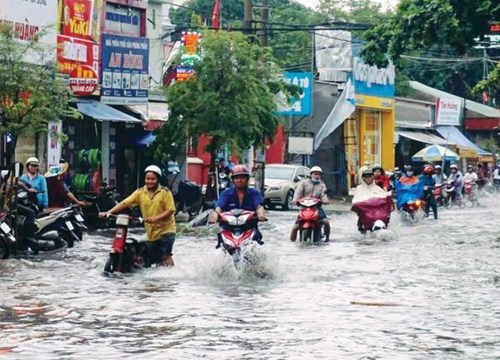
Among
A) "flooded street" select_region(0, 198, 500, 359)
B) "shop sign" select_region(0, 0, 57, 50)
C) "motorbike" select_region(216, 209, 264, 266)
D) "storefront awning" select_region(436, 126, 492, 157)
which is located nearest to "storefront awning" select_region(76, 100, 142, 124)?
"shop sign" select_region(0, 0, 57, 50)

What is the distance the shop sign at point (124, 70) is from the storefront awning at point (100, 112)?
26cm

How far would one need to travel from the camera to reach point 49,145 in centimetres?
3114

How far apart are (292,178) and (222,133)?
9.90 m

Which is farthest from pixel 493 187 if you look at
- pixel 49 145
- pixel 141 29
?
pixel 49 145

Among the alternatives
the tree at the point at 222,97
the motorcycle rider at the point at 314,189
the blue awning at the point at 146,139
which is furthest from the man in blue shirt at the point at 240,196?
the blue awning at the point at 146,139

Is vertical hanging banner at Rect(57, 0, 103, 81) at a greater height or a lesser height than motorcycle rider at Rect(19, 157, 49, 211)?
greater

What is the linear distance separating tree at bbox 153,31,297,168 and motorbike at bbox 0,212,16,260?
46.5 ft

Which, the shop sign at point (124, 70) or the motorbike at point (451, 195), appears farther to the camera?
the motorbike at point (451, 195)

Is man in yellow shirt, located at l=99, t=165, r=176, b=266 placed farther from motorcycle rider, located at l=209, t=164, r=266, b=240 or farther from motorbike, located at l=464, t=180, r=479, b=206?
motorbike, located at l=464, t=180, r=479, b=206

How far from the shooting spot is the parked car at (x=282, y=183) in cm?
4038

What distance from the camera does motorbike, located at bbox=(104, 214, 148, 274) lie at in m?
16.0

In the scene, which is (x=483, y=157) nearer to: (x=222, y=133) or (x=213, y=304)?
(x=222, y=133)

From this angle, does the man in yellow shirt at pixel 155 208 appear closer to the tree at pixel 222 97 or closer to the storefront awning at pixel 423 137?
the tree at pixel 222 97

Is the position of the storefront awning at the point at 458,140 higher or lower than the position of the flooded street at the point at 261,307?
higher
